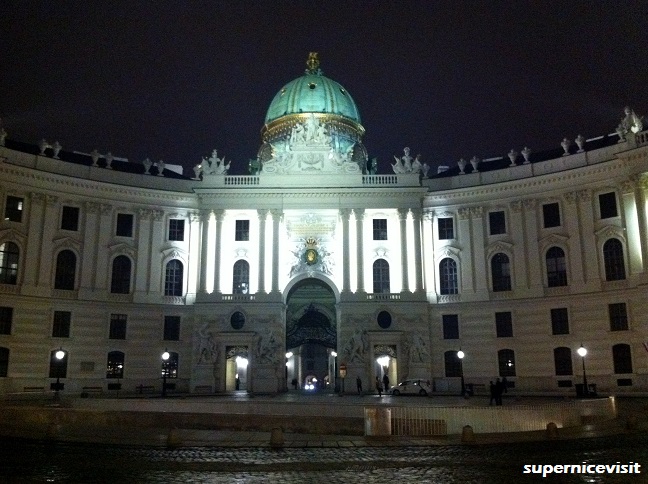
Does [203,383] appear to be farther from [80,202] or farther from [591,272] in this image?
[591,272]

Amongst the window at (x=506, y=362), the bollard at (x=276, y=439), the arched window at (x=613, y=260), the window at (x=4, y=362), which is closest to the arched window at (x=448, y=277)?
the window at (x=506, y=362)

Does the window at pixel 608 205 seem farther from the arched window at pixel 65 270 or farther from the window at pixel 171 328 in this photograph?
the arched window at pixel 65 270

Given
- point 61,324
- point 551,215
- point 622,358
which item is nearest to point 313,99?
point 551,215

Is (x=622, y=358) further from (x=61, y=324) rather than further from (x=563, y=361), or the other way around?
(x=61, y=324)

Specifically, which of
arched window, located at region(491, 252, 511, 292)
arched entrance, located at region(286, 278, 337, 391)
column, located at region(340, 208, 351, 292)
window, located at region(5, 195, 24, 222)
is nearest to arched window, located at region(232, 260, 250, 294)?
arched entrance, located at region(286, 278, 337, 391)

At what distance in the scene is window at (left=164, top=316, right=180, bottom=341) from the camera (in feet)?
179

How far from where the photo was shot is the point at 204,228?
55.5m

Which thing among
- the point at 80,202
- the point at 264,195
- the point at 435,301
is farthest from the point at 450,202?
the point at 80,202

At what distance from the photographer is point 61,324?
50938mm

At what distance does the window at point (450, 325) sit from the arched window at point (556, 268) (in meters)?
8.71

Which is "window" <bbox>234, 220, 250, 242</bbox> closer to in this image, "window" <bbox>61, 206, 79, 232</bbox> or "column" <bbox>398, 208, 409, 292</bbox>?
"window" <bbox>61, 206, 79, 232</bbox>

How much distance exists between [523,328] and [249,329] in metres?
23.9

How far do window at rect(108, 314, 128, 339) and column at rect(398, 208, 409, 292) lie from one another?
25.0 m

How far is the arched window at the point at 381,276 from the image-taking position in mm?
55562
